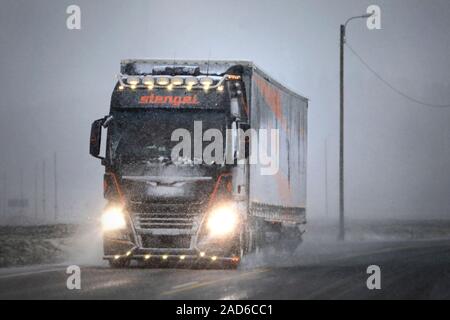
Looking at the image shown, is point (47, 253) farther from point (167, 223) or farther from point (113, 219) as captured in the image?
point (167, 223)

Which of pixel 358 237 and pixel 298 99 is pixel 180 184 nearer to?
pixel 298 99

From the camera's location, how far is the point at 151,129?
70.9ft

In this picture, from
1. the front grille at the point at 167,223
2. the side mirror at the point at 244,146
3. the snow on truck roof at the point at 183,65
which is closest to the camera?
the front grille at the point at 167,223

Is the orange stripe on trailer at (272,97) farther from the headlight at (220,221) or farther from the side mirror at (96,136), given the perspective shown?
Result: the side mirror at (96,136)

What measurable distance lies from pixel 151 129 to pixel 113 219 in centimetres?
200

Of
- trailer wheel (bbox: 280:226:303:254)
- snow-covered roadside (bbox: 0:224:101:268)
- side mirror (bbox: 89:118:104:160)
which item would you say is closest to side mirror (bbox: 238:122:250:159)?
side mirror (bbox: 89:118:104:160)

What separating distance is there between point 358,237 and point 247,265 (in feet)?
106

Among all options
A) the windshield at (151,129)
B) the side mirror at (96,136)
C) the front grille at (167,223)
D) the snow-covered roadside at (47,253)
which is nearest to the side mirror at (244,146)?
the windshield at (151,129)

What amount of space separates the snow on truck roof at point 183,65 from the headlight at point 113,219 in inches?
138

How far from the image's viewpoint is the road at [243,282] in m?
16.2

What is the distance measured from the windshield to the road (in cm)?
240

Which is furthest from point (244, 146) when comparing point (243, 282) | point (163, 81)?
point (243, 282)

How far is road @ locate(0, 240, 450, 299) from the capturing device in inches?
636

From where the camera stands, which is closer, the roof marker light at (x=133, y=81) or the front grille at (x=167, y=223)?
the front grille at (x=167, y=223)
